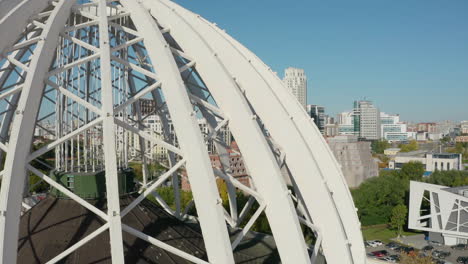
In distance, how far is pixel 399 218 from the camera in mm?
44031

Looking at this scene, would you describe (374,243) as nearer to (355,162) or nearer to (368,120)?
(355,162)

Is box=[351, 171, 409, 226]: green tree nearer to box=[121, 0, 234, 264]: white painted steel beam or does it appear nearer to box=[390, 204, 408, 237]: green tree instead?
box=[390, 204, 408, 237]: green tree

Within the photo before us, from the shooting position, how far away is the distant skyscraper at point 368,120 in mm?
178375

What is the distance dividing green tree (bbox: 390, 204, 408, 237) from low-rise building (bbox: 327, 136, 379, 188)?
685 inches

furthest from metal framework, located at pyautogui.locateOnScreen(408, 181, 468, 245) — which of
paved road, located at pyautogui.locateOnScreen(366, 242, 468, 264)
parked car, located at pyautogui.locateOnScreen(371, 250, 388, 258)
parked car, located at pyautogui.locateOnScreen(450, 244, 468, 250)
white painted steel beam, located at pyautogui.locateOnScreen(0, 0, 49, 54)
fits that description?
white painted steel beam, located at pyautogui.locateOnScreen(0, 0, 49, 54)

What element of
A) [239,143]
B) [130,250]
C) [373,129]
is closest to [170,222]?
[130,250]

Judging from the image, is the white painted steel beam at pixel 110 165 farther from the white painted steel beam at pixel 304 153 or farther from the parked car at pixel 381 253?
the parked car at pixel 381 253

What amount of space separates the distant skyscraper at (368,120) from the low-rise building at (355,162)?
11650 centimetres

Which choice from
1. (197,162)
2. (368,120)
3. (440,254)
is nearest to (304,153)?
(197,162)

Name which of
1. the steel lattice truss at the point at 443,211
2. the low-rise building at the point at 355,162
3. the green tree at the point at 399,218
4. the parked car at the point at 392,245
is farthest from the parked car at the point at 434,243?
the low-rise building at the point at 355,162

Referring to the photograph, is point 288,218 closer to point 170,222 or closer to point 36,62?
point 170,222

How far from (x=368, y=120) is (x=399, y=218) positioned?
471ft

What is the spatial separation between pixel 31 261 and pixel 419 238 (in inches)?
1772

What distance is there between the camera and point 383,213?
48594mm
